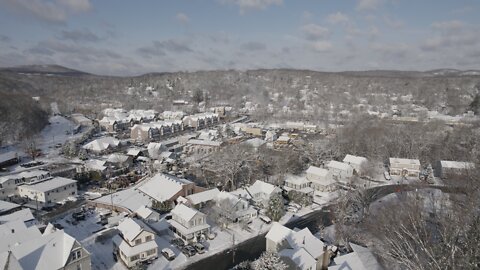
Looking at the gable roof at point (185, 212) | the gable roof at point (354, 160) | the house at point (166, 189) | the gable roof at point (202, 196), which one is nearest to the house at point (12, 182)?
the house at point (166, 189)

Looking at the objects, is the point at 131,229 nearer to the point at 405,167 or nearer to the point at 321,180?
the point at 321,180

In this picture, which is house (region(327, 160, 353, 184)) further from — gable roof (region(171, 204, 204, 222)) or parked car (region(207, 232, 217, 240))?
gable roof (region(171, 204, 204, 222))

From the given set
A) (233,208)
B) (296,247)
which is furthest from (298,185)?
(296,247)

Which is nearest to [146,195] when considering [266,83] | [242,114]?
[242,114]

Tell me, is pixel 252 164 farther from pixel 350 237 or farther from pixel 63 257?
pixel 63 257

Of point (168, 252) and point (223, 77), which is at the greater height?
point (223, 77)

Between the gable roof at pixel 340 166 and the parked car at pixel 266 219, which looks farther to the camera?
the gable roof at pixel 340 166

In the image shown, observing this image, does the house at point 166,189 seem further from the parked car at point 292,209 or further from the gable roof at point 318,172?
the gable roof at point 318,172

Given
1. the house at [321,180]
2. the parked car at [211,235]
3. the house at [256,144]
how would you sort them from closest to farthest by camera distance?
the parked car at [211,235] < the house at [321,180] < the house at [256,144]
